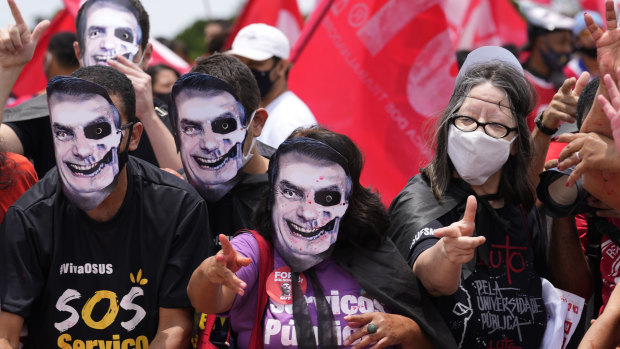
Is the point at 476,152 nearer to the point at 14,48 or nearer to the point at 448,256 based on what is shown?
the point at 448,256

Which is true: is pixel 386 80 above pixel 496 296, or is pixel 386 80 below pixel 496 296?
above

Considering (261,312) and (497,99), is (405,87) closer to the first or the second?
(497,99)

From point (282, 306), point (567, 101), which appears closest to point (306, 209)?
point (282, 306)

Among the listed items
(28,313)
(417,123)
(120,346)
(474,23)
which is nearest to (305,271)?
(120,346)

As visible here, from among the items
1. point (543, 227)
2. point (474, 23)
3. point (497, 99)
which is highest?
point (474, 23)

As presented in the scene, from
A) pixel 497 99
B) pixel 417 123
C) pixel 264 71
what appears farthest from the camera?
pixel 417 123

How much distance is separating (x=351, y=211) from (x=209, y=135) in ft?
2.48

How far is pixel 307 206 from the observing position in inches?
133

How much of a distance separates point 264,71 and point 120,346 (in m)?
2.43

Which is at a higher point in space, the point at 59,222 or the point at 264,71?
the point at 264,71

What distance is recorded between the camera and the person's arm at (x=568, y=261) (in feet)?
12.7

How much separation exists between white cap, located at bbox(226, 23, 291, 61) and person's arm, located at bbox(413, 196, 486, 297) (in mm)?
2287

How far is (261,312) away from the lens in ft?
10.7

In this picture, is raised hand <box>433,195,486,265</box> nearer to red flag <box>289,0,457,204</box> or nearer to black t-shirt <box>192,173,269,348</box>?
black t-shirt <box>192,173,269,348</box>
